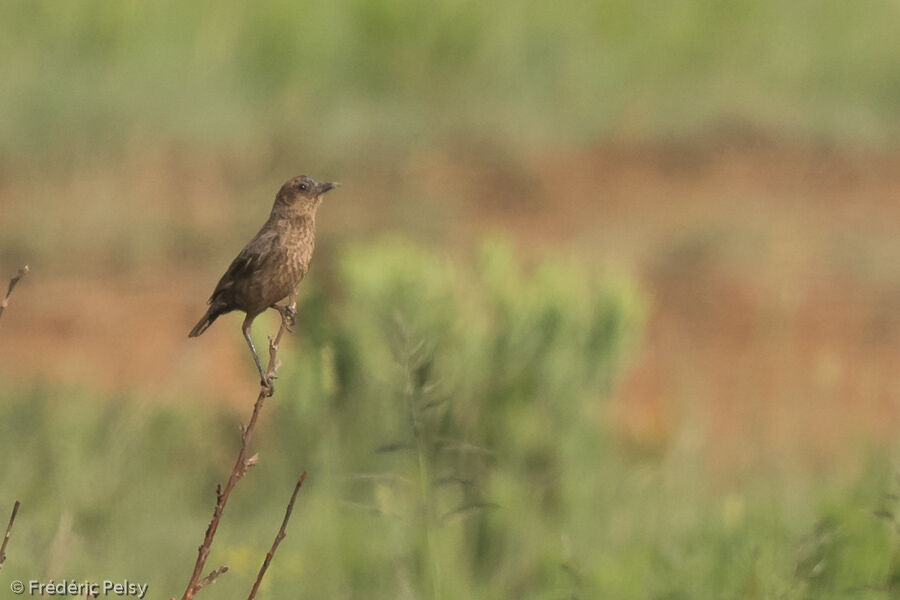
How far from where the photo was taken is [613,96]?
12.1 meters

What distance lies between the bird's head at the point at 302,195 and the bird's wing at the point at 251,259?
6 centimetres

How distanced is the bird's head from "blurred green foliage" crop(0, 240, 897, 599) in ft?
4.75

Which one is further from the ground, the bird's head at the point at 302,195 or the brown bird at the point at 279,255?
the bird's head at the point at 302,195

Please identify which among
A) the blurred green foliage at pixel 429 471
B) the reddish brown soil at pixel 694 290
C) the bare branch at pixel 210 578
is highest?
the bare branch at pixel 210 578

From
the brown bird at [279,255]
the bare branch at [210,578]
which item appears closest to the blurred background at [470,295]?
the brown bird at [279,255]

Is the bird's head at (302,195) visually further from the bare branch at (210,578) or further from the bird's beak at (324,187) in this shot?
the bare branch at (210,578)

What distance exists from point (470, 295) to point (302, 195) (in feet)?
8.51

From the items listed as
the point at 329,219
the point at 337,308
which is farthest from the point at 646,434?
the point at 329,219

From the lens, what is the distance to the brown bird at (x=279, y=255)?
7.63 feet

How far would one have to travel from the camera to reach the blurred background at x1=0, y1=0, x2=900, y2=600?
13.3ft

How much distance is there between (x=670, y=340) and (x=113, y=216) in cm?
320

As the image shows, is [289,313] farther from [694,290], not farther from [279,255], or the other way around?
Result: [694,290]

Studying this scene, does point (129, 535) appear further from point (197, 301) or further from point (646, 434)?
point (197, 301)

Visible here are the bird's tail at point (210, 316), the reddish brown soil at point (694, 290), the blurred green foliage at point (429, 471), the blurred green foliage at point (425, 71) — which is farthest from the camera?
the blurred green foliage at point (425, 71)
